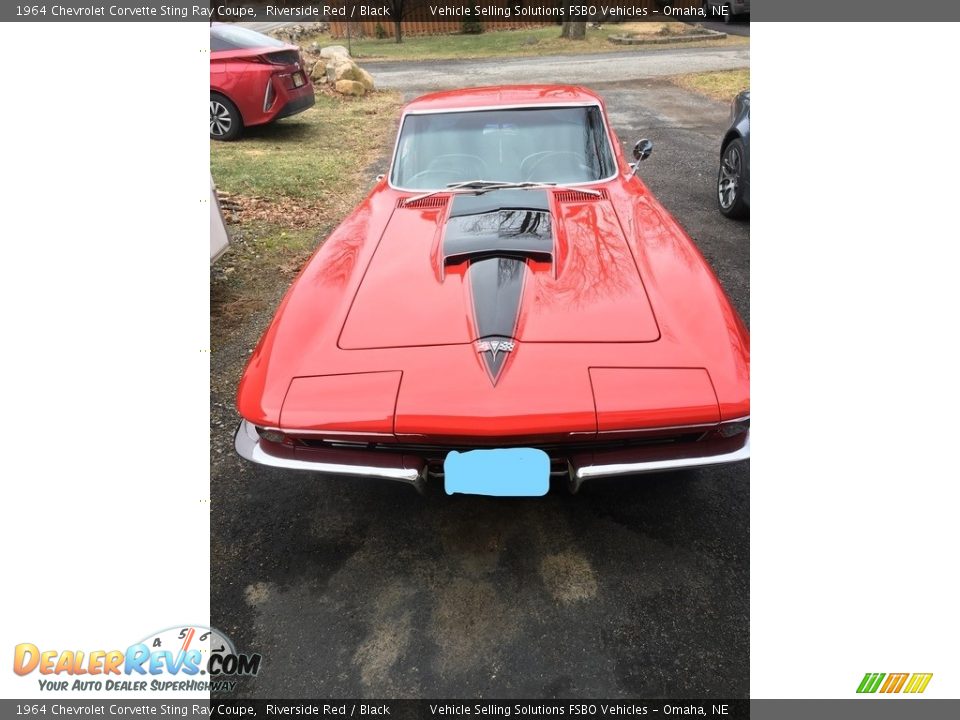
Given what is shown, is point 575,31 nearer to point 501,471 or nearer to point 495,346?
point 495,346

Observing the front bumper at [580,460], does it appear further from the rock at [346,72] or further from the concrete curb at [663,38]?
the concrete curb at [663,38]

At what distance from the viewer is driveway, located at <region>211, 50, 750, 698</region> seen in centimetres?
188

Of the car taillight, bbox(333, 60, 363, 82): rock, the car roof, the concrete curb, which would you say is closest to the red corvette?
the car roof

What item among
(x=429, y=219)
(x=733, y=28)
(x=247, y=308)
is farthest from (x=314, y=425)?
(x=733, y=28)

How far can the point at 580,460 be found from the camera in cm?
199

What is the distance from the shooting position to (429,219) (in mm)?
2938

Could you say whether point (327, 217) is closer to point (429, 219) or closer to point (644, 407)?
point (429, 219)

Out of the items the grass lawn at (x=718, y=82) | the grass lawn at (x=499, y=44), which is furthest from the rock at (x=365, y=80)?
the grass lawn at (x=718, y=82)

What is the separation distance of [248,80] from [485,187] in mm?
5600

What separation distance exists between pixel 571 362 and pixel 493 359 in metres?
0.26

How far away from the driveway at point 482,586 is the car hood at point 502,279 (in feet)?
2.57

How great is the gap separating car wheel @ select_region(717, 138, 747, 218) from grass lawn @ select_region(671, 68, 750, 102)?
5.34 metres
